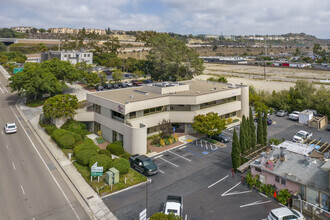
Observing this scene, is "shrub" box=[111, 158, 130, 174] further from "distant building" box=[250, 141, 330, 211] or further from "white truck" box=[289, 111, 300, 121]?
"white truck" box=[289, 111, 300, 121]

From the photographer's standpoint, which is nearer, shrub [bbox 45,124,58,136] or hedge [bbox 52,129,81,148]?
hedge [bbox 52,129,81,148]

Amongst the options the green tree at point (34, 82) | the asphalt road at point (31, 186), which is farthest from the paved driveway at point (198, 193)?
the green tree at point (34, 82)

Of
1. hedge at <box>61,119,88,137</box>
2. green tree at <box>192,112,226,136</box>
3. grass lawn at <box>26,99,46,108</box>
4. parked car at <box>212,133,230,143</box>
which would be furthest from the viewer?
grass lawn at <box>26,99,46,108</box>

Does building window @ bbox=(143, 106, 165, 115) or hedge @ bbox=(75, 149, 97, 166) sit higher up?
building window @ bbox=(143, 106, 165, 115)

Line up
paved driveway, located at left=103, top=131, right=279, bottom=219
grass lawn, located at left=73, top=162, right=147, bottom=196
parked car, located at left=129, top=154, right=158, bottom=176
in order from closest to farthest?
paved driveway, located at left=103, top=131, right=279, bottom=219, grass lawn, located at left=73, top=162, right=147, bottom=196, parked car, located at left=129, top=154, right=158, bottom=176

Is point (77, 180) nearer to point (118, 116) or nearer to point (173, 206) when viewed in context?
point (173, 206)

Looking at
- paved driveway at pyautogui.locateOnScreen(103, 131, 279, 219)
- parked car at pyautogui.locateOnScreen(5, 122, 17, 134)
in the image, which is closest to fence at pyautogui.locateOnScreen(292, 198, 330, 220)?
paved driveway at pyautogui.locateOnScreen(103, 131, 279, 219)

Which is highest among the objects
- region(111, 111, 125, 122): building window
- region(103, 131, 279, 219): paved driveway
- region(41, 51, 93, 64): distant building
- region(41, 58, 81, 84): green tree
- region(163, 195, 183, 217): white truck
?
region(41, 51, 93, 64): distant building
